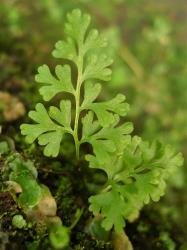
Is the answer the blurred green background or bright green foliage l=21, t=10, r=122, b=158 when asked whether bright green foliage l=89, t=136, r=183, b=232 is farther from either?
the blurred green background

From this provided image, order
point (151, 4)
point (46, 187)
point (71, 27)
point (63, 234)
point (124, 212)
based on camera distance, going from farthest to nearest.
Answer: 1. point (151, 4)
2. point (71, 27)
3. point (46, 187)
4. point (124, 212)
5. point (63, 234)

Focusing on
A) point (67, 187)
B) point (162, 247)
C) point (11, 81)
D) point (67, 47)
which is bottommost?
point (162, 247)

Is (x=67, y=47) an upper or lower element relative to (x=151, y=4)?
upper

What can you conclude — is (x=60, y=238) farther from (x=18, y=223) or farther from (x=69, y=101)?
(x=69, y=101)

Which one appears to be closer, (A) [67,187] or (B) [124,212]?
(B) [124,212]

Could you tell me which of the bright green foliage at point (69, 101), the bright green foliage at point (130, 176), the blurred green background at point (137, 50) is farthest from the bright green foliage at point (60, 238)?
the blurred green background at point (137, 50)

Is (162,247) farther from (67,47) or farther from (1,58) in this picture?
(1,58)

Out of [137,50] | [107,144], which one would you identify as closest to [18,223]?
[107,144]

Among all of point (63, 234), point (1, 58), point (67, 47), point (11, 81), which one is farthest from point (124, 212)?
point (1, 58)
